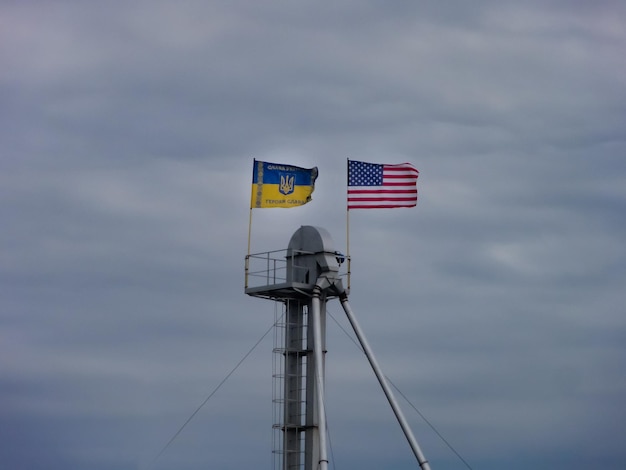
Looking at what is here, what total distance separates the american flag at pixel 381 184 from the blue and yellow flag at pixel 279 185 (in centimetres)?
207

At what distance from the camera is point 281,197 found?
8062 cm

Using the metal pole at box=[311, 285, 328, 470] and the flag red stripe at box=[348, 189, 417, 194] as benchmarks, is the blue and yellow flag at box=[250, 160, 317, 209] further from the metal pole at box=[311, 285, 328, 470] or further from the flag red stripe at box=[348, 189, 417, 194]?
the metal pole at box=[311, 285, 328, 470]

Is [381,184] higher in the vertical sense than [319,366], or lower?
higher

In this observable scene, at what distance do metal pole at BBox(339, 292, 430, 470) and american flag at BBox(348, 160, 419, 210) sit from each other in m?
4.98

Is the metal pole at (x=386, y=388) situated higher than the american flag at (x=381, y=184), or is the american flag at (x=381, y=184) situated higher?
the american flag at (x=381, y=184)

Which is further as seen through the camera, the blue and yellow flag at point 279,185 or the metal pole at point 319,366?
the blue and yellow flag at point 279,185

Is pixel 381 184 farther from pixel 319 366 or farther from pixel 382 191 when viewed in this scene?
pixel 319 366

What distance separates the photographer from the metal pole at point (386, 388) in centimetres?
7581

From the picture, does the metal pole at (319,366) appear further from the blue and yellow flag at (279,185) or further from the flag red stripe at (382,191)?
the flag red stripe at (382,191)

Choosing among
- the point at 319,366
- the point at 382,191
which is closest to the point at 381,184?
the point at 382,191

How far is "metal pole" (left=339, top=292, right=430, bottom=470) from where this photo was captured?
75812 millimetres

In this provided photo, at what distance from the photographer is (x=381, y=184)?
3189 inches

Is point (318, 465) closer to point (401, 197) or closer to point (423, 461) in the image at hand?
point (423, 461)

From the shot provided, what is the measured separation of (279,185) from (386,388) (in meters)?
11.2
